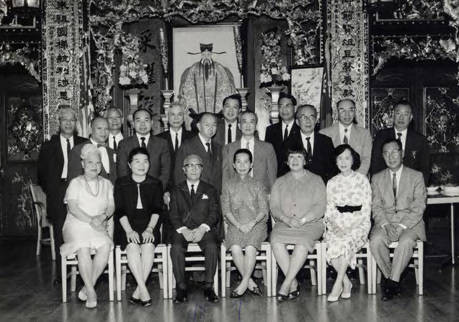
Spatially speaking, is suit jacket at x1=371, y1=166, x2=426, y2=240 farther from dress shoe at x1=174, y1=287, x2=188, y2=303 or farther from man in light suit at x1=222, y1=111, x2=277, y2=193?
dress shoe at x1=174, y1=287, x2=188, y2=303

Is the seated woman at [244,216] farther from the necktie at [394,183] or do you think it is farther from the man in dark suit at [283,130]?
the necktie at [394,183]

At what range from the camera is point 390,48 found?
707 centimetres

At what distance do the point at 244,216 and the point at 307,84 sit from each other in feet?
8.23

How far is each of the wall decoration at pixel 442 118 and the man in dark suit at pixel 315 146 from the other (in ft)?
10.4

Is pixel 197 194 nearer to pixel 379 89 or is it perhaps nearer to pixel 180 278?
pixel 180 278

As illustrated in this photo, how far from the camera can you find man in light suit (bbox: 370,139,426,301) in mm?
4859

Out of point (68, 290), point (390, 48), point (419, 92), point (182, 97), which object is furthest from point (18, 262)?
point (419, 92)

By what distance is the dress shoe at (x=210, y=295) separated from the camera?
15.4 ft

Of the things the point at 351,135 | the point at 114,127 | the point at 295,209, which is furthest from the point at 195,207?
the point at 351,135

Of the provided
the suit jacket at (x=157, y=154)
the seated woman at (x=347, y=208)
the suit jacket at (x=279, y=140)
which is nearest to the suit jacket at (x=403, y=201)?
the seated woman at (x=347, y=208)

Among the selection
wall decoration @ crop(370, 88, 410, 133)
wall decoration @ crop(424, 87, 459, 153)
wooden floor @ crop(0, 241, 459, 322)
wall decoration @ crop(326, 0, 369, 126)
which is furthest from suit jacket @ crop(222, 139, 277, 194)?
wall decoration @ crop(424, 87, 459, 153)

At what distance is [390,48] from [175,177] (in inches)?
127

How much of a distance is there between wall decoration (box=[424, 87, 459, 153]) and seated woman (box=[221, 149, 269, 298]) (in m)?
3.84

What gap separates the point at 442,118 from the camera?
8.07 meters
